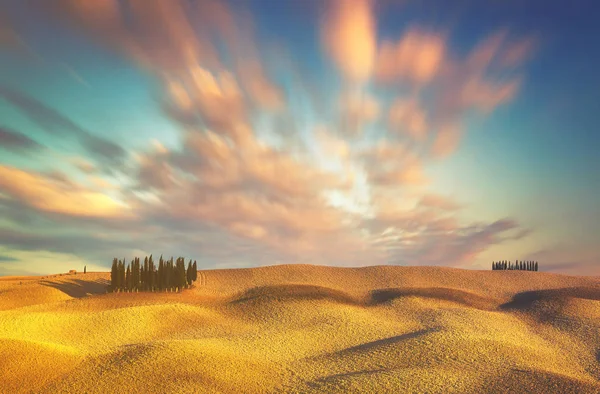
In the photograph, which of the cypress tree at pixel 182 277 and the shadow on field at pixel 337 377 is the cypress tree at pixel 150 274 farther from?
the shadow on field at pixel 337 377

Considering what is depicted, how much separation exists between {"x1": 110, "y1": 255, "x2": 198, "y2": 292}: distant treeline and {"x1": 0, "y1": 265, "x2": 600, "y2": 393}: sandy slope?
52.1 inches

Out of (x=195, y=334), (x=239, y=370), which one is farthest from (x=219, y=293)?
(x=239, y=370)

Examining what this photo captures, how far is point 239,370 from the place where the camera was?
43.3 feet

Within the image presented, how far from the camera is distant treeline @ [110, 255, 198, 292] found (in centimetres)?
2797

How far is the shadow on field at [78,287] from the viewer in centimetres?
2880

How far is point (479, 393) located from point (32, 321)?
17.8 m

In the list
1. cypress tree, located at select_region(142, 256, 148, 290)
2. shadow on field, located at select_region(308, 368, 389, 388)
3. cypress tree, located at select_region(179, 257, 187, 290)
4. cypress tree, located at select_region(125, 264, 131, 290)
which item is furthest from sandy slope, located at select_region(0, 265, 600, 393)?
cypress tree, located at select_region(142, 256, 148, 290)

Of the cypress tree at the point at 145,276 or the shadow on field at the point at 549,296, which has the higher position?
the cypress tree at the point at 145,276

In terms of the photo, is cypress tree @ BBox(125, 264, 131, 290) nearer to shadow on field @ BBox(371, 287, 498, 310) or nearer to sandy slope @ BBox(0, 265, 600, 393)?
sandy slope @ BBox(0, 265, 600, 393)

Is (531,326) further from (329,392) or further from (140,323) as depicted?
(140,323)

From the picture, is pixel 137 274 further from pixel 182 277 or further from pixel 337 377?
pixel 337 377

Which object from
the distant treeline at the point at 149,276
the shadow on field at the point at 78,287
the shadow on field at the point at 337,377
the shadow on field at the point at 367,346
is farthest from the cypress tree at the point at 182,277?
the shadow on field at the point at 337,377

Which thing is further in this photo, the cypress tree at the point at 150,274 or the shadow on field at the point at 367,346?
the cypress tree at the point at 150,274

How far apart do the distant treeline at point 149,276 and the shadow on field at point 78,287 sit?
2004 mm
